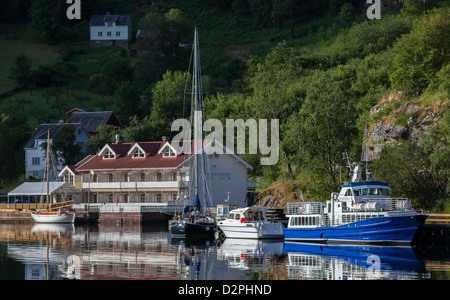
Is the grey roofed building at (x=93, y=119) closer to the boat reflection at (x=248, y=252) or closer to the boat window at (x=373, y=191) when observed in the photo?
the boat reflection at (x=248, y=252)

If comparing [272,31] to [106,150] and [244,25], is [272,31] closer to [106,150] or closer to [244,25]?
[244,25]

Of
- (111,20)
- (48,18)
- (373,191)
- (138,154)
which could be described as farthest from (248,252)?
(48,18)

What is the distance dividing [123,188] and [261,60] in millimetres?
45432

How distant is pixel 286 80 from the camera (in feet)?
331

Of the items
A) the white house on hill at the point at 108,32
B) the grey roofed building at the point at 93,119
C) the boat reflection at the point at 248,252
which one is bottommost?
the boat reflection at the point at 248,252

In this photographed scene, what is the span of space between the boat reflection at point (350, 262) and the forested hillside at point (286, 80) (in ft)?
34.3

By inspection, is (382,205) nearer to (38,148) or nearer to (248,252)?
(248,252)

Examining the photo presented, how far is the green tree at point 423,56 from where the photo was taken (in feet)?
229

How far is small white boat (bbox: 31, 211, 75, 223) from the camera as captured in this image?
88.8 meters

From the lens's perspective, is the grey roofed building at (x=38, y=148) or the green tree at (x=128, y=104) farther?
the green tree at (x=128, y=104)

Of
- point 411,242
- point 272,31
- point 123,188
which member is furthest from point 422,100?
point 272,31

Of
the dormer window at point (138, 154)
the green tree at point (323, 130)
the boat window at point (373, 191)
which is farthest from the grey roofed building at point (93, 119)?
the boat window at point (373, 191)

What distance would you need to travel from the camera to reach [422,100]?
6606 centimetres

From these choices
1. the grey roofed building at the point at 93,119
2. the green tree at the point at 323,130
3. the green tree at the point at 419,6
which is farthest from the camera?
the grey roofed building at the point at 93,119
